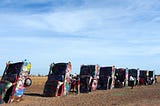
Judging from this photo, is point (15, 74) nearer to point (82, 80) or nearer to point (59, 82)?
point (59, 82)

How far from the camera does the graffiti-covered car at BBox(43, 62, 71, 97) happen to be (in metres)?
28.1

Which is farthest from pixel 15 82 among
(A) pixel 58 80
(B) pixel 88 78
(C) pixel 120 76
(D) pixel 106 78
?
(C) pixel 120 76

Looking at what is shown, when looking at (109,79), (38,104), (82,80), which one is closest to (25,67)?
(38,104)

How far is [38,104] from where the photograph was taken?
22141mm

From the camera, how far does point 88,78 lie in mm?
33844

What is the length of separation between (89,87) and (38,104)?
38.7 feet

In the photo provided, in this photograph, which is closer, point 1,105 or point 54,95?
point 1,105

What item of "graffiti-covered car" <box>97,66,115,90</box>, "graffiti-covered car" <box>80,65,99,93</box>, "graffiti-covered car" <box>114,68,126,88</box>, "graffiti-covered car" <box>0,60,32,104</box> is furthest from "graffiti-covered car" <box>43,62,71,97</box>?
"graffiti-covered car" <box>114,68,126,88</box>

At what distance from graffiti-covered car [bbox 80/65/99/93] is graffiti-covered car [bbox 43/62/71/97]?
4012mm

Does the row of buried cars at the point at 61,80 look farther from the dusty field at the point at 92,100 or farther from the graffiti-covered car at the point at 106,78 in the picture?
the dusty field at the point at 92,100

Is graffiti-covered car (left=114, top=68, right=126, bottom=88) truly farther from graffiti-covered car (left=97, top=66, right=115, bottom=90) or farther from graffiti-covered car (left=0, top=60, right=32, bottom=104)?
graffiti-covered car (left=0, top=60, right=32, bottom=104)

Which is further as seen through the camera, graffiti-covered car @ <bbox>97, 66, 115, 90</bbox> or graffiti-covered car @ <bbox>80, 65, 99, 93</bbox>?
graffiti-covered car @ <bbox>97, 66, 115, 90</bbox>

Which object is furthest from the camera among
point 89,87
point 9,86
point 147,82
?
point 147,82

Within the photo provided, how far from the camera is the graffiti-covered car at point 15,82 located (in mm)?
23453
